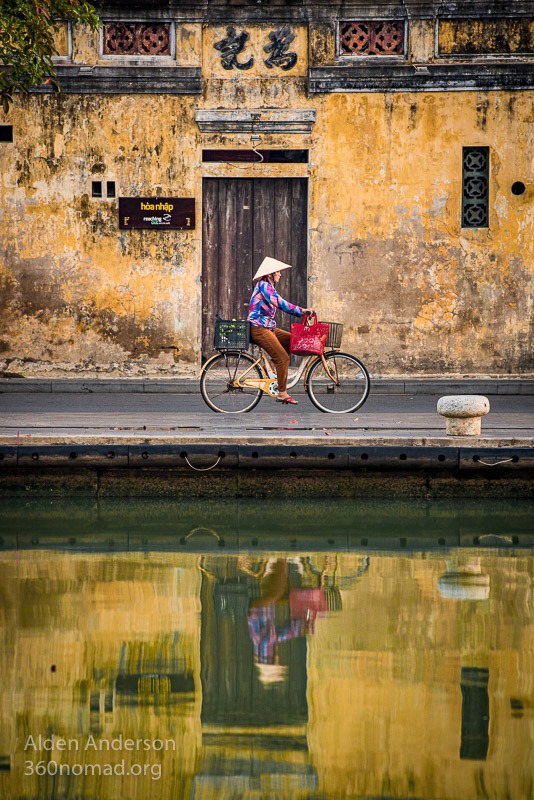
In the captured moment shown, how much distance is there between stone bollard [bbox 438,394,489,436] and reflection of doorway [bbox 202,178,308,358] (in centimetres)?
710

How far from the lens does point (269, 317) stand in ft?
41.7

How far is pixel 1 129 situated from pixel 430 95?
18.8 ft

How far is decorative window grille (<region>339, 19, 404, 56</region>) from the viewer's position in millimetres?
17172

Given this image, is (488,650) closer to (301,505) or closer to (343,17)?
(301,505)

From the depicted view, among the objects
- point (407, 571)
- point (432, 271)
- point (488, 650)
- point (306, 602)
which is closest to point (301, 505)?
point (407, 571)

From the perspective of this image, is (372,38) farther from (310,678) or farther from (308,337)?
(310,678)

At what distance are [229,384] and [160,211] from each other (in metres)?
5.29

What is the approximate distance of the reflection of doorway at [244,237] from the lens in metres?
17.5

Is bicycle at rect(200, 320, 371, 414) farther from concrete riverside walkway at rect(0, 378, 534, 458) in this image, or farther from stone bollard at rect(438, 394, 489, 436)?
stone bollard at rect(438, 394, 489, 436)

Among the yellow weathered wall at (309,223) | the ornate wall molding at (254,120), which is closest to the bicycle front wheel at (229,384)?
the yellow weathered wall at (309,223)

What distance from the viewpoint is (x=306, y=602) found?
25.5 ft

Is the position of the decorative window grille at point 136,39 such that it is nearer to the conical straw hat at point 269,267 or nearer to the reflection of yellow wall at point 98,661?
the conical straw hat at point 269,267

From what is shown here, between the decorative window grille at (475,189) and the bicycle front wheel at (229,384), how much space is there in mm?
5764

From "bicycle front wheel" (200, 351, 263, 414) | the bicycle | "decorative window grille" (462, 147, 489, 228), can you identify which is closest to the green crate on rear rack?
the bicycle
